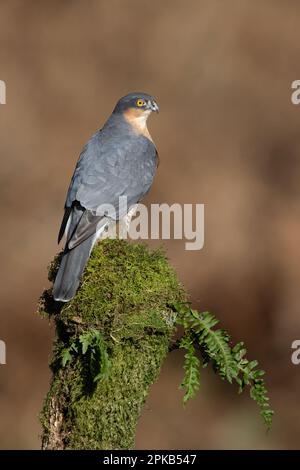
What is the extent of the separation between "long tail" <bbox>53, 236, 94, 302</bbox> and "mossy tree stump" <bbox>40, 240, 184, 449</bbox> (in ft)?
0.16

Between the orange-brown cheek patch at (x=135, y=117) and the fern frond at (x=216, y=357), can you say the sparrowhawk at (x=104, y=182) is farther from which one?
the fern frond at (x=216, y=357)

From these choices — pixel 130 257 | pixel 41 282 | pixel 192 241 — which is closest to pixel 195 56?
pixel 192 241

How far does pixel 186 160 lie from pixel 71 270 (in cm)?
594

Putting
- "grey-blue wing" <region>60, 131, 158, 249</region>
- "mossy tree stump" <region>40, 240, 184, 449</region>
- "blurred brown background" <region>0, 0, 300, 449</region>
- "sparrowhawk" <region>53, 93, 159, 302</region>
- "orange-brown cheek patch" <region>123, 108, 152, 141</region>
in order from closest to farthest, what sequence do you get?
"mossy tree stump" <region>40, 240, 184, 449</region> < "sparrowhawk" <region>53, 93, 159, 302</region> < "grey-blue wing" <region>60, 131, 158, 249</region> < "orange-brown cheek patch" <region>123, 108, 152, 141</region> < "blurred brown background" <region>0, 0, 300, 449</region>

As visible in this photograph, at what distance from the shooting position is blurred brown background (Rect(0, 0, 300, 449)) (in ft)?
31.0

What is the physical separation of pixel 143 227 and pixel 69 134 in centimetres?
421

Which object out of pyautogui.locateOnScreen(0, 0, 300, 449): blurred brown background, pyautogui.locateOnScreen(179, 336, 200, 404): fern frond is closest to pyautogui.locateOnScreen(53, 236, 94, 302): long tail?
pyautogui.locateOnScreen(179, 336, 200, 404): fern frond

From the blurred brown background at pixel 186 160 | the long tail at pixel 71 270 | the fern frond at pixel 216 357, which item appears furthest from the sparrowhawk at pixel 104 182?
the blurred brown background at pixel 186 160

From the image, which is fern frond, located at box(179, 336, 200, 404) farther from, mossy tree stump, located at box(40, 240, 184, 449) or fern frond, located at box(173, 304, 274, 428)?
mossy tree stump, located at box(40, 240, 184, 449)

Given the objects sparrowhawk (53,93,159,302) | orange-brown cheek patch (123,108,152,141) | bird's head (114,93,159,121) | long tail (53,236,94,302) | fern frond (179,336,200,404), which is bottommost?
fern frond (179,336,200,404)

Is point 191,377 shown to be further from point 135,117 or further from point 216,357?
point 135,117

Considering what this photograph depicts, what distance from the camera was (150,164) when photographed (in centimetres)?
556

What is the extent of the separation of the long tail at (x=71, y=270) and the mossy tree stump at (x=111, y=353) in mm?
48

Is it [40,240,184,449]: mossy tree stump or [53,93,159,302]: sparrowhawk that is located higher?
[53,93,159,302]: sparrowhawk
